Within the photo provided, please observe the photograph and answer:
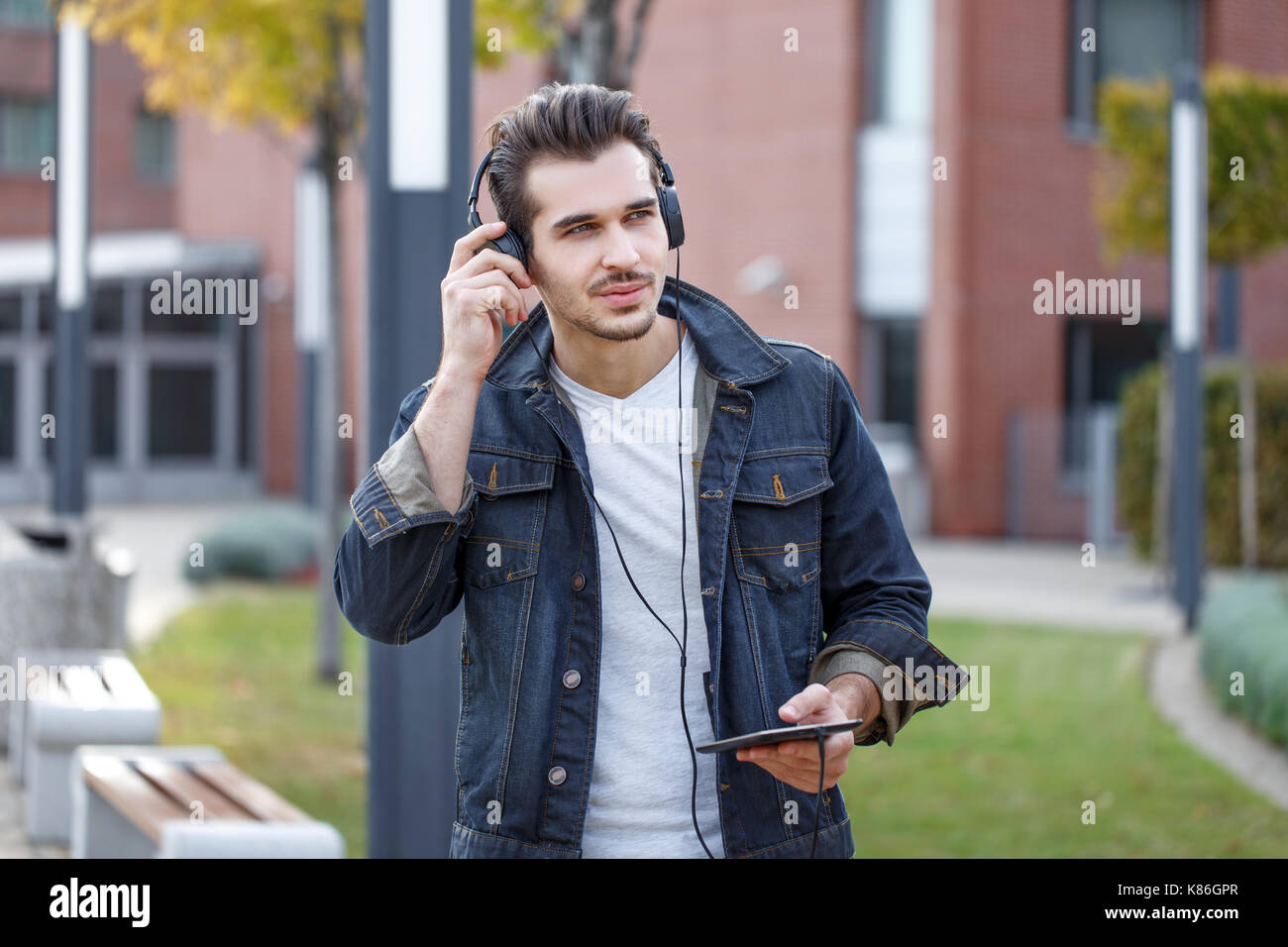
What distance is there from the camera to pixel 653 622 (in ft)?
6.75

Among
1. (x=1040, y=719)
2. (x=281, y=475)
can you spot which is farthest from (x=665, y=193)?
(x=281, y=475)

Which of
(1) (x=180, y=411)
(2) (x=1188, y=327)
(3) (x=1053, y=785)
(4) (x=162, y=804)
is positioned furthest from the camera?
(1) (x=180, y=411)

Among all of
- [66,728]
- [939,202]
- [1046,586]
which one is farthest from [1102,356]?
[66,728]

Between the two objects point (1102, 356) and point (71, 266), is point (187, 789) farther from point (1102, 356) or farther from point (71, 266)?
point (1102, 356)

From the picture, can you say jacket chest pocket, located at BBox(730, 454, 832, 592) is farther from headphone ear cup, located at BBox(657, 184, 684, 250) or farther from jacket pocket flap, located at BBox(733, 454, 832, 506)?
headphone ear cup, located at BBox(657, 184, 684, 250)

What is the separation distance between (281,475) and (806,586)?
23465mm

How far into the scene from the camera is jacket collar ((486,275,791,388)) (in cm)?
212

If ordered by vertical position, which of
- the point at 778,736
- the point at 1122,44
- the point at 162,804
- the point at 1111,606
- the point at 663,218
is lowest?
the point at 1111,606

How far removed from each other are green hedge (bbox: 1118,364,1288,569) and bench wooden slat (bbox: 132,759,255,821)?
1019 cm

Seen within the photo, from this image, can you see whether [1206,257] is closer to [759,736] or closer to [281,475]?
[759,736]

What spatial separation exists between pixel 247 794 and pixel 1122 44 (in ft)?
49.5

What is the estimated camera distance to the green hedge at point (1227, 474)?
13039mm

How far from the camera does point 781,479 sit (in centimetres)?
209

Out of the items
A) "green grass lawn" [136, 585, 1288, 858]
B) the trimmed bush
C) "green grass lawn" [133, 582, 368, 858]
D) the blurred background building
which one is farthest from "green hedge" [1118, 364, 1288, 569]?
the trimmed bush
